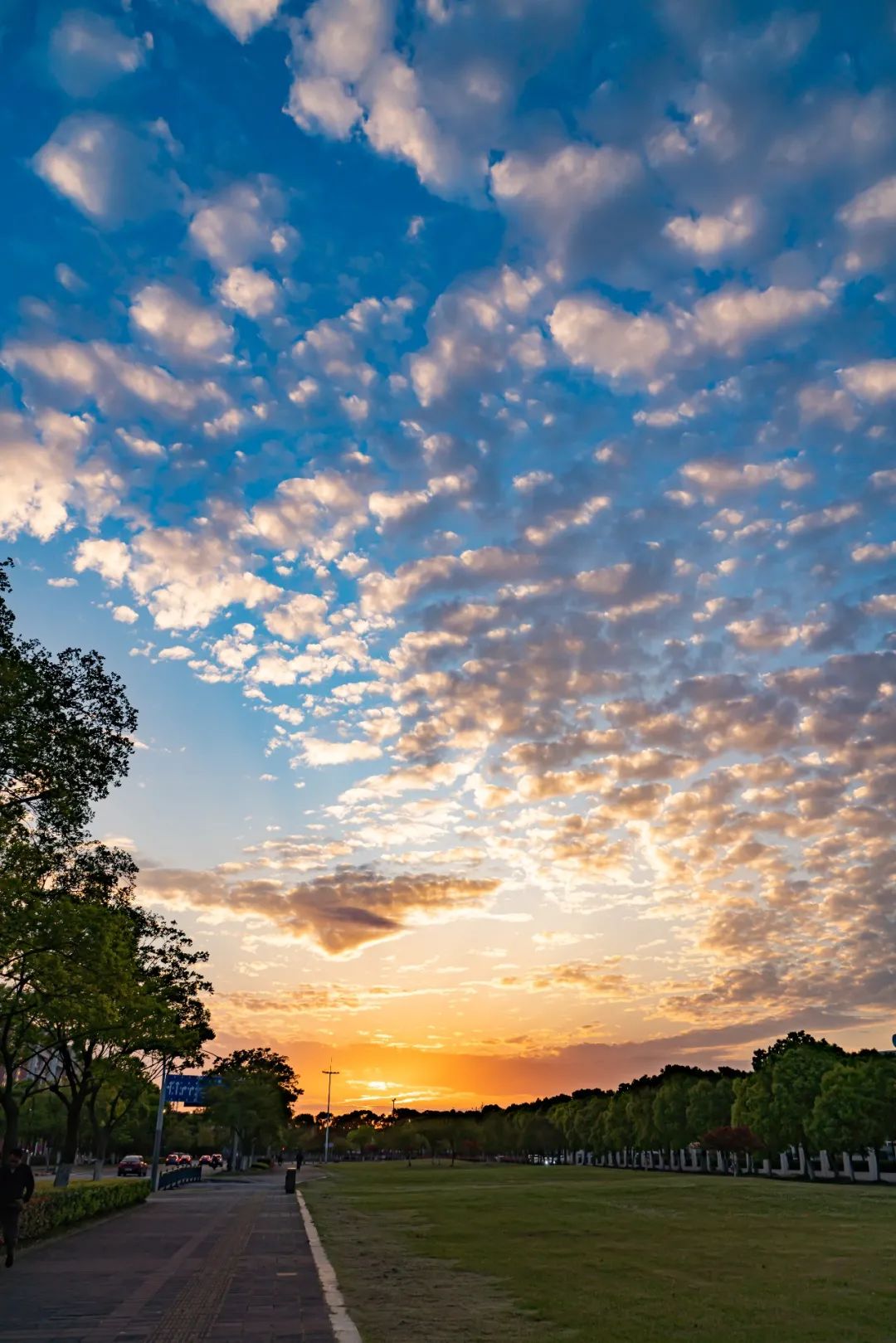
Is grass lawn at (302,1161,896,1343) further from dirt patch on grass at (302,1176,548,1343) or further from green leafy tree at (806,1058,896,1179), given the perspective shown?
green leafy tree at (806,1058,896,1179)

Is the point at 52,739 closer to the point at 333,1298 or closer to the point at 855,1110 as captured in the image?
the point at 333,1298

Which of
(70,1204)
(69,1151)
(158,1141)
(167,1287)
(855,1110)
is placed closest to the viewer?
(167,1287)

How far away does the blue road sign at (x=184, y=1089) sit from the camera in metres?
59.6

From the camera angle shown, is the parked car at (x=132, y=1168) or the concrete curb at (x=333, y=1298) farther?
the parked car at (x=132, y=1168)

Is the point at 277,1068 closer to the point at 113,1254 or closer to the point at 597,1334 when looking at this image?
the point at 113,1254

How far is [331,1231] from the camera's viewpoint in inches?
1217

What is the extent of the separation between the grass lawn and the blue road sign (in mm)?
17920

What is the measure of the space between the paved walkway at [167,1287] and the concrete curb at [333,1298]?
16 cm

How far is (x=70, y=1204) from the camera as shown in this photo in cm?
2933

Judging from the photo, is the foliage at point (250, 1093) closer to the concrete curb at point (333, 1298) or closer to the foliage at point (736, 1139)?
the foliage at point (736, 1139)

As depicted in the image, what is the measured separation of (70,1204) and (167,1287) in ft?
45.4

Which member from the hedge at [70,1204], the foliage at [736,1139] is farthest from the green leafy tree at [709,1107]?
the hedge at [70,1204]

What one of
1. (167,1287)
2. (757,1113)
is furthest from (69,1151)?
(757,1113)

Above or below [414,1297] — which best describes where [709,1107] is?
above
